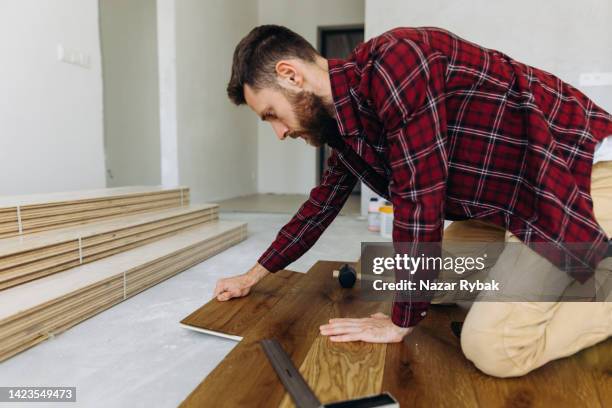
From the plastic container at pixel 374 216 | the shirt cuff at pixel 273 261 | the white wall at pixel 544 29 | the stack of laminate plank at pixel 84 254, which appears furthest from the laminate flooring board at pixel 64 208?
the white wall at pixel 544 29

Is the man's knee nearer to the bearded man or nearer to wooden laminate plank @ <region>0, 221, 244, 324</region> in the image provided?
the bearded man

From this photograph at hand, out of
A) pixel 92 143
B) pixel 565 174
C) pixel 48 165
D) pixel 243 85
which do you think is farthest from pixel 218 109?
pixel 565 174

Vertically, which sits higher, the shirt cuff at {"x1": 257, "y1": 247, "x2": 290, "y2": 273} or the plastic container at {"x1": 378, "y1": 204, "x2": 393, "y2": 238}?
the shirt cuff at {"x1": 257, "y1": 247, "x2": 290, "y2": 273}

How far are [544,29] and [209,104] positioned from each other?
3610 mm

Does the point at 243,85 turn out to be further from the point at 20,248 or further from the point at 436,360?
the point at 20,248

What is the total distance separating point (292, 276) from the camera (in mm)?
1982

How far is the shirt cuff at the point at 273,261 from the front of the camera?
1.56 m

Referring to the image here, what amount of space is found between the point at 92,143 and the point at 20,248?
2.16m

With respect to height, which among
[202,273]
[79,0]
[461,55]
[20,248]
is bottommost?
[202,273]

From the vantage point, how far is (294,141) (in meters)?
7.21

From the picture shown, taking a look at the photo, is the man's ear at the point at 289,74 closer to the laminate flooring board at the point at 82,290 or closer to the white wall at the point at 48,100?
the laminate flooring board at the point at 82,290

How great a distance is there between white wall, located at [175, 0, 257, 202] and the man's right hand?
3197 mm

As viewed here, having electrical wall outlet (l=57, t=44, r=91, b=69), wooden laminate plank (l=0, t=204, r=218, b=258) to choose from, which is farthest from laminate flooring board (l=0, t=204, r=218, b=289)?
electrical wall outlet (l=57, t=44, r=91, b=69)

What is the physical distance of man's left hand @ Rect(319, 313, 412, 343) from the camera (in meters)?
1.22
